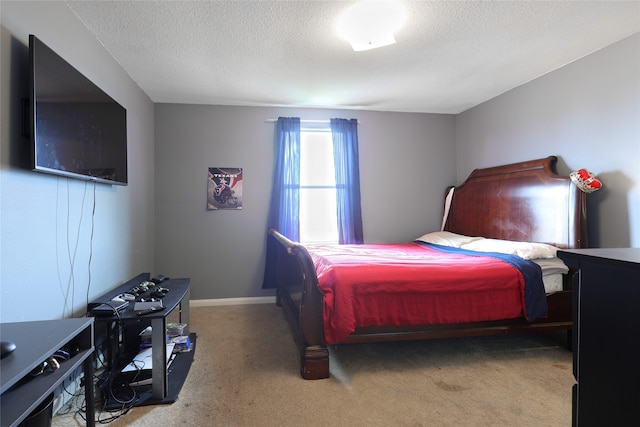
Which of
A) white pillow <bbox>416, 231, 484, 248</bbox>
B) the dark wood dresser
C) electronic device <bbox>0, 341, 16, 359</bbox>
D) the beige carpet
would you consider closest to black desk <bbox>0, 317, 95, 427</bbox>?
electronic device <bbox>0, 341, 16, 359</bbox>

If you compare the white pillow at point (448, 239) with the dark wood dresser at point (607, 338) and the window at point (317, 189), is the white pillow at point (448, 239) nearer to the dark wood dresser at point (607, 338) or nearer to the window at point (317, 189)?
the window at point (317, 189)

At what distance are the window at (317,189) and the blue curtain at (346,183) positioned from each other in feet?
0.34

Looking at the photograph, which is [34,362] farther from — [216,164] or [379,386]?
[216,164]

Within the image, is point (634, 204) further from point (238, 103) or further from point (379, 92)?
point (238, 103)

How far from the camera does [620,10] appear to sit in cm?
194

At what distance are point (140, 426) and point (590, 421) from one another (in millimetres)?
1865

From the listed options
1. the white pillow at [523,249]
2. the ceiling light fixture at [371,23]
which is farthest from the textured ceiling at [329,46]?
the white pillow at [523,249]

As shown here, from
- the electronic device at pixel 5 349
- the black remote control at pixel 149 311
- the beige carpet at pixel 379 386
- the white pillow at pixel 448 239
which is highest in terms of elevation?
the white pillow at pixel 448 239

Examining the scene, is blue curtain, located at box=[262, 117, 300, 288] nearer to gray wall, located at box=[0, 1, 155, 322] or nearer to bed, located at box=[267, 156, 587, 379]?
bed, located at box=[267, 156, 587, 379]

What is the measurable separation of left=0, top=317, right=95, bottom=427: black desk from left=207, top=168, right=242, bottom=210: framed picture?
2.47 m

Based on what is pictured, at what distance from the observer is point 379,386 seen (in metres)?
1.93

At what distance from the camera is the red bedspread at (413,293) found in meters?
2.01

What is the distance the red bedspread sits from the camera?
6.59 feet

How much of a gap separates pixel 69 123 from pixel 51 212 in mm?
490
